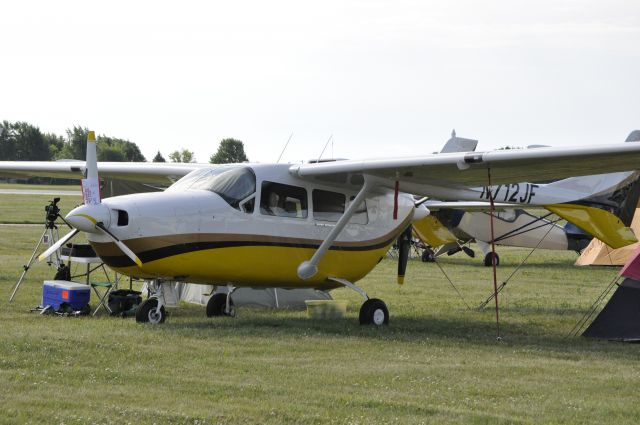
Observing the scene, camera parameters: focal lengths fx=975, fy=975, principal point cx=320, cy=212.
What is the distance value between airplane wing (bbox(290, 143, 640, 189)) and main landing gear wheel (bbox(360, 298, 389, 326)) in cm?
181

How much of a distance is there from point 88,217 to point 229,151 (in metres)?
104

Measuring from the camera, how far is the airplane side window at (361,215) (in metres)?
15.2

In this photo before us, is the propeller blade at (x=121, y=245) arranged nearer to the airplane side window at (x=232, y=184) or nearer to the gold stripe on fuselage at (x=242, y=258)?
the gold stripe on fuselage at (x=242, y=258)

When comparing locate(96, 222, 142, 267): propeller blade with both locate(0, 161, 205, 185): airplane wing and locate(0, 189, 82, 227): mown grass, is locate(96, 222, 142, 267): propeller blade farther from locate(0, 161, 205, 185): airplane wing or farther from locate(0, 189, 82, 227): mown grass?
locate(0, 189, 82, 227): mown grass

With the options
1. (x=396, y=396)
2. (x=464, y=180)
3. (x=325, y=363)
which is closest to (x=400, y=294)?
(x=464, y=180)

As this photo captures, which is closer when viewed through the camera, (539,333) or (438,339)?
(438,339)

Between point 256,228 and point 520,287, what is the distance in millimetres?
9942

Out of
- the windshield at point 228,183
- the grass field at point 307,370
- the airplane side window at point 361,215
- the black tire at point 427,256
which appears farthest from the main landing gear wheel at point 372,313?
the black tire at point 427,256

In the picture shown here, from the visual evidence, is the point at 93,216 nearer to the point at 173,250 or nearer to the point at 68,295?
the point at 173,250

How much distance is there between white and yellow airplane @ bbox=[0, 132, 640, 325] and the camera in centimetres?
1261

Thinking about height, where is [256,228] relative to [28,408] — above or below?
above

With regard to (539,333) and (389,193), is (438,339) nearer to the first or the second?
(539,333)

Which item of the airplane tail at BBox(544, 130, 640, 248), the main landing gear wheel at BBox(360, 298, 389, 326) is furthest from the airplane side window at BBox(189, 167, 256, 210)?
the airplane tail at BBox(544, 130, 640, 248)

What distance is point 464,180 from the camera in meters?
14.8
